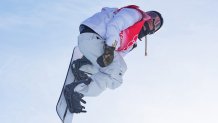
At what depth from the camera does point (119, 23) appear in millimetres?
12180

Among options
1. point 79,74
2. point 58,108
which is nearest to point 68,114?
point 58,108

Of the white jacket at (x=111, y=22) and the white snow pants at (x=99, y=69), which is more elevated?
the white jacket at (x=111, y=22)

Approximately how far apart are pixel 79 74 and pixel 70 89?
1.06 metres

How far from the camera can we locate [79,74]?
13.5 metres

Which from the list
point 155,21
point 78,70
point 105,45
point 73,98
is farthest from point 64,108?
point 155,21

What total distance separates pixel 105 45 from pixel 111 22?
49cm

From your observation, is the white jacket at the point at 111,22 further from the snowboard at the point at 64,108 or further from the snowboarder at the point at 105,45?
the snowboard at the point at 64,108

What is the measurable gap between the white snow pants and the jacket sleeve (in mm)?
347

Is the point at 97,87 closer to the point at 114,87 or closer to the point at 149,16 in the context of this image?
the point at 114,87

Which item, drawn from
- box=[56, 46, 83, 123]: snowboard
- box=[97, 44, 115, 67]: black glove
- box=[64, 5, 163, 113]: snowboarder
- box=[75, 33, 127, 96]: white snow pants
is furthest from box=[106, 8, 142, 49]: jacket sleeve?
box=[56, 46, 83, 123]: snowboard

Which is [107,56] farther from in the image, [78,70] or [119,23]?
[78,70]

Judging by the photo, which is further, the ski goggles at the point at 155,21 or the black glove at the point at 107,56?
the ski goggles at the point at 155,21

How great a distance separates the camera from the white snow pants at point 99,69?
12.2 m

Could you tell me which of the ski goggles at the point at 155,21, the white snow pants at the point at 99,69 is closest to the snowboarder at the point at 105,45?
the white snow pants at the point at 99,69
